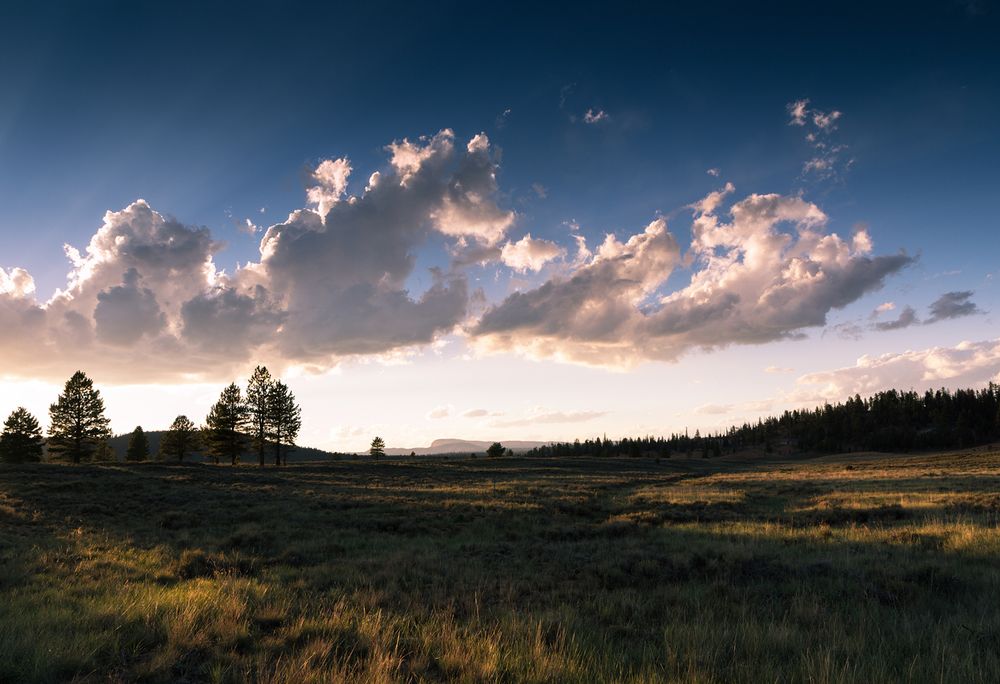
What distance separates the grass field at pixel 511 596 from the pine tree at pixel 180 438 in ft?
181

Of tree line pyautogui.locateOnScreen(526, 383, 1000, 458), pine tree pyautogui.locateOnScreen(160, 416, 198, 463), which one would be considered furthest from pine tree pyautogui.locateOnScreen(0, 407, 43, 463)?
tree line pyautogui.locateOnScreen(526, 383, 1000, 458)

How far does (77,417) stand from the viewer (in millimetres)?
55781

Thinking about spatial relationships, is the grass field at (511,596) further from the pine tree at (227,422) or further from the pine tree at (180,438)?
the pine tree at (180,438)

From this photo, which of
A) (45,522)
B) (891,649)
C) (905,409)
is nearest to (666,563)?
(891,649)

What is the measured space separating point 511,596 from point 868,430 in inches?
6698

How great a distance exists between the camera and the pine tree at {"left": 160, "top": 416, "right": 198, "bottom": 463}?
70.3m

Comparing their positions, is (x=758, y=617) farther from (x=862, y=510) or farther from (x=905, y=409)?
(x=905, y=409)

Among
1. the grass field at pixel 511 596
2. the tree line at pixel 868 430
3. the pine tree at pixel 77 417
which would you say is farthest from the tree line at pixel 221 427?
the tree line at pixel 868 430

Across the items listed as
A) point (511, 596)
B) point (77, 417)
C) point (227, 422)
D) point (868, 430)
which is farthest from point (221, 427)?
point (868, 430)

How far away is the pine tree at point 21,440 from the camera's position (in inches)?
2376

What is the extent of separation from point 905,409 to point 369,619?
18073cm

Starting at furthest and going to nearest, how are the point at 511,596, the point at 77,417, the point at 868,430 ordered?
the point at 868,430
the point at 77,417
the point at 511,596

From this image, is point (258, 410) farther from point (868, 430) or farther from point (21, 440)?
point (868, 430)

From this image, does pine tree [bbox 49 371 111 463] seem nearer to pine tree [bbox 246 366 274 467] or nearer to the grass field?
pine tree [bbox 246 366 274 467]
